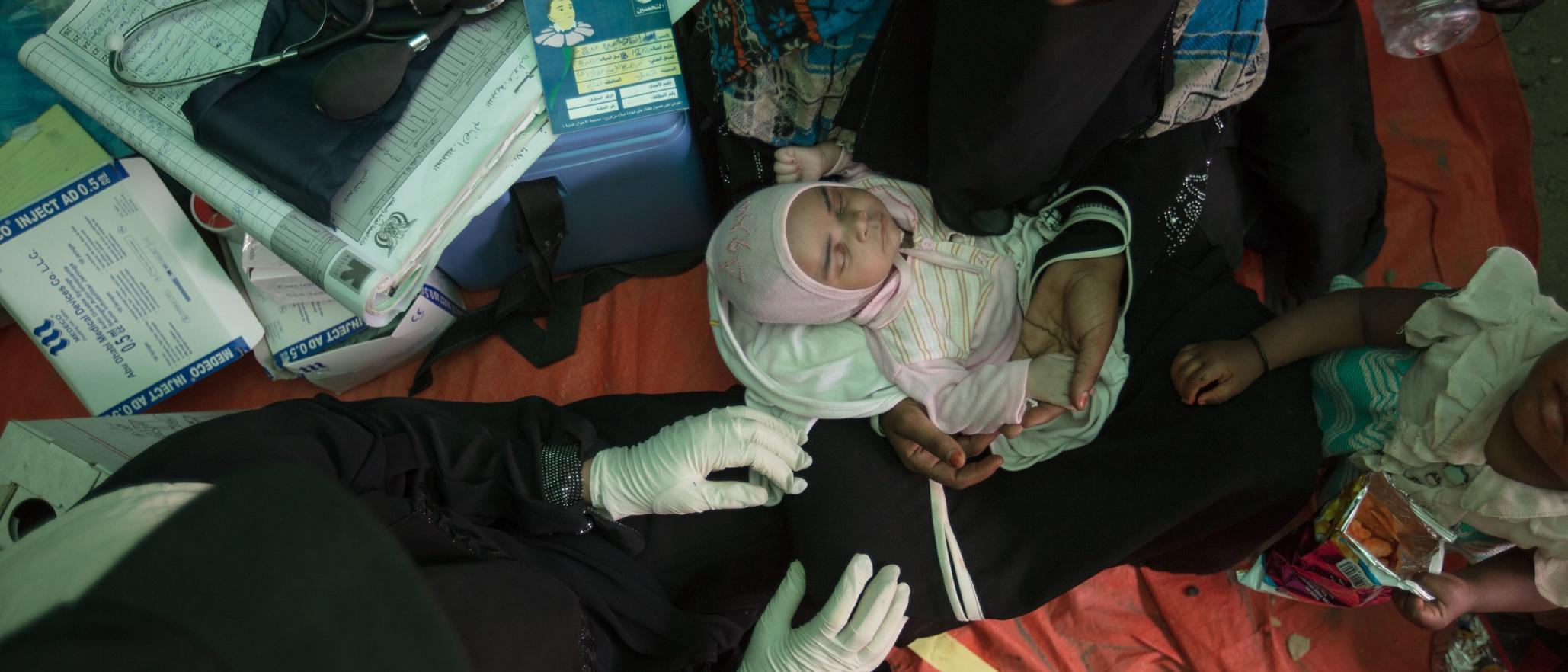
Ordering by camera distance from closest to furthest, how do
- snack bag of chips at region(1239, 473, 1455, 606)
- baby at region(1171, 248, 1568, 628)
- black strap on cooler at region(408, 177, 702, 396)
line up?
baby at region(1171, 248, 1568, 628) → snack bag of chips at region(1239, 473, 1455, 606) → black strap on cooler at region(408, 177, 702, 396)

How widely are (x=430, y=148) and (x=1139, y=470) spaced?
114 cm

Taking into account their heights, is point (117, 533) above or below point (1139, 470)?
above

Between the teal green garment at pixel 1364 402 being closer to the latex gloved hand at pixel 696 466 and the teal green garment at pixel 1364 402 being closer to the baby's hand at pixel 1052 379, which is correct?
the baby's hand at pixel 1052 379

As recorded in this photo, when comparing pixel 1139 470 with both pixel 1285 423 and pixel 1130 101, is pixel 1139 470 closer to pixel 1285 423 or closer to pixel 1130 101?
pixel 1285 423

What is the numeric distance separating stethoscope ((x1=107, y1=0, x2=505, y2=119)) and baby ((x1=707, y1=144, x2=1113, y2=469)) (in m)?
0.53

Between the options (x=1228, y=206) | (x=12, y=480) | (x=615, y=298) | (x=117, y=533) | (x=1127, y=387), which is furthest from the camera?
(x=615, y=298)

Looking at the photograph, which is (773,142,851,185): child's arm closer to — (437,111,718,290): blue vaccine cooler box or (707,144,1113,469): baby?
(707,144,1113,469): baby

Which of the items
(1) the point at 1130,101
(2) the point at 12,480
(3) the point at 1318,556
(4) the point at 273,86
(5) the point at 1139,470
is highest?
(4) the point at 273,86

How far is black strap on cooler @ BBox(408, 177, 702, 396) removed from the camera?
1.59m

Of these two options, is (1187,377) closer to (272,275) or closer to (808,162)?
(808,162)

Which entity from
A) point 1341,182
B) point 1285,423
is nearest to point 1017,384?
point 1285,423

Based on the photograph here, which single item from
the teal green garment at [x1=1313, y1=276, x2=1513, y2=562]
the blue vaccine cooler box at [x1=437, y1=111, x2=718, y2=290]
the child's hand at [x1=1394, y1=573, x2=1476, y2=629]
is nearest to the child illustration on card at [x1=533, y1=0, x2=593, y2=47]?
the blue vaccine cooler box at [x1=437, y1=111, x2=718, y2=290]

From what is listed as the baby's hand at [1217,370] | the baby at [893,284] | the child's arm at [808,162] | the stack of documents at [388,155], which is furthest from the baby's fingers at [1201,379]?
the stack of documents at [388,155]

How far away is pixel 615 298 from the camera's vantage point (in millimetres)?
1688
